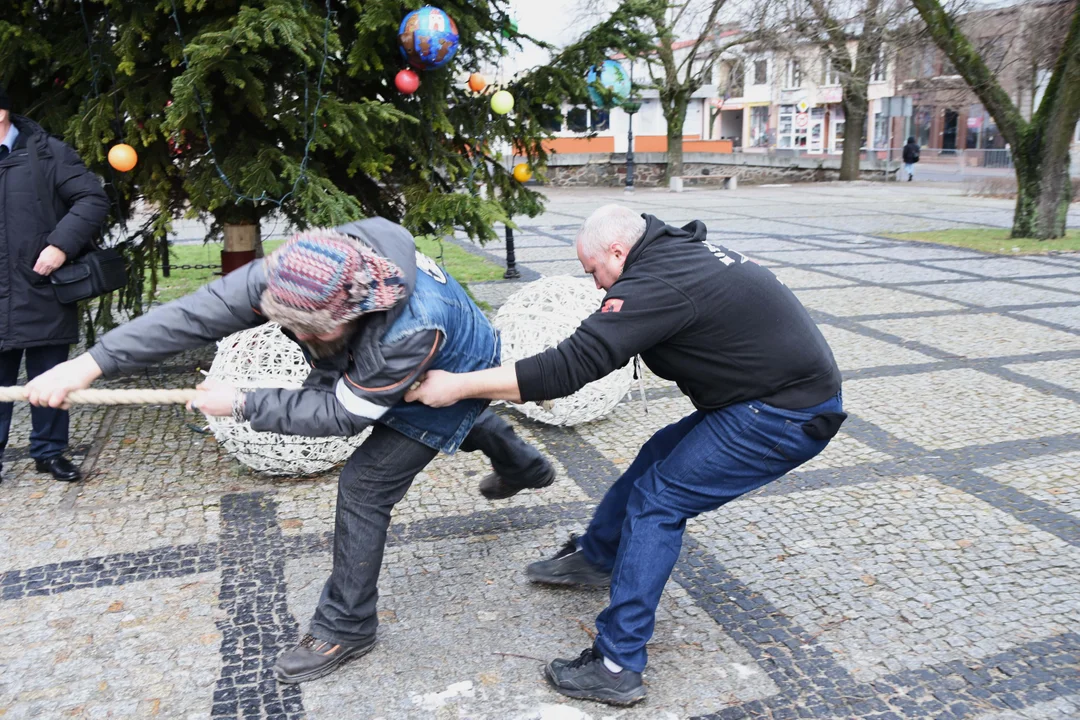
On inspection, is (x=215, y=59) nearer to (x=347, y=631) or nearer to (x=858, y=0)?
(x=347, y=631)

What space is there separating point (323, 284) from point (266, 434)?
7.22 feet

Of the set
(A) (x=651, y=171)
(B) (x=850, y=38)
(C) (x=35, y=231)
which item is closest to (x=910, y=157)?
(B) (x=850, y=38)

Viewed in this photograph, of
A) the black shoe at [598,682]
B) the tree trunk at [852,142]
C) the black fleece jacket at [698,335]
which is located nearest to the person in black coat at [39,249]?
the black fleece jacket at [698,335]

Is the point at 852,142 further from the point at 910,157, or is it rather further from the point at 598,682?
the point at 598,682

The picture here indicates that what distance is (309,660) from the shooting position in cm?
316

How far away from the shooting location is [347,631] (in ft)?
10.5

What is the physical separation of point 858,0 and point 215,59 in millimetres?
21553

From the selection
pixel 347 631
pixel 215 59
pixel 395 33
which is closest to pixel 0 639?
pixel 347 631

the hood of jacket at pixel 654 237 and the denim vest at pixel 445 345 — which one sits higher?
the hood of jacket at pixel 654 237

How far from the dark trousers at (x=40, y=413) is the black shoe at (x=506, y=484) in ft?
7.57

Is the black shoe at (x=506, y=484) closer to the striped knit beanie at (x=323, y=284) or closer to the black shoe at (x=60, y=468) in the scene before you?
the striped knit beanie at (x=323, y=284)

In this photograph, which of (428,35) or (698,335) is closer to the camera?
(698,335)

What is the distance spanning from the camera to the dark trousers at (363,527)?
3154mm

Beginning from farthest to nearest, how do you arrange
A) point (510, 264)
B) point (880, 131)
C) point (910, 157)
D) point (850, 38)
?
point (880, 131)
point (910, 157)
point (850, 38)
point (510, 264)
